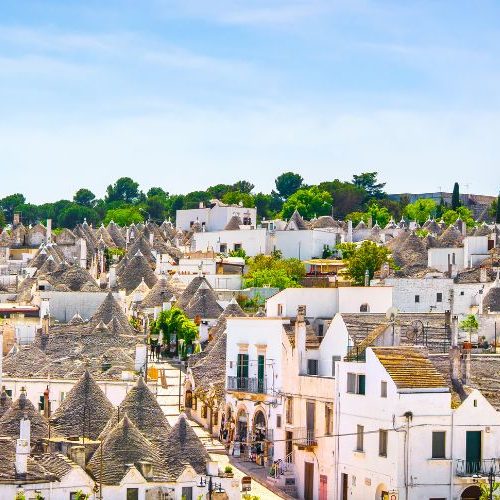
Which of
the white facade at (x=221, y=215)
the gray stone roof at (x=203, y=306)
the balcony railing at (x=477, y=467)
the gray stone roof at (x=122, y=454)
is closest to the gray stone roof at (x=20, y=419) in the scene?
the gray stone roof at (x=122, y=454)

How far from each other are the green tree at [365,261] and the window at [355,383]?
44148 millimetres

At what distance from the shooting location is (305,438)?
6047 centimetres

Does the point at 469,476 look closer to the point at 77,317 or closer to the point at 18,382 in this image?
the point at 18,382

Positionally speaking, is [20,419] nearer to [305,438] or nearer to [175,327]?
[305,438]

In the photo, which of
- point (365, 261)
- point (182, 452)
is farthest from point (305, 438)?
point (365, 261)

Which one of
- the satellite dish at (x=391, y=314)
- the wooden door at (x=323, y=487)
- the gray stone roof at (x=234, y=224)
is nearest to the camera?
the wooden door at (x=323, y=487)

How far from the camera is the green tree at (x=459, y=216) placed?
147600 millimetres

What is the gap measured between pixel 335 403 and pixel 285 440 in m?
4.85

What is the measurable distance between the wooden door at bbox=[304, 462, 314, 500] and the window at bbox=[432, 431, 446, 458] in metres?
7.05

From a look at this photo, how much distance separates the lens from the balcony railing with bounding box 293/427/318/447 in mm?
59906

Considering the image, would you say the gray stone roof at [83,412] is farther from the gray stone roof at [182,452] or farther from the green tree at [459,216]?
the green tree at [459,216]

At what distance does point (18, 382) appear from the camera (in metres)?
71.2

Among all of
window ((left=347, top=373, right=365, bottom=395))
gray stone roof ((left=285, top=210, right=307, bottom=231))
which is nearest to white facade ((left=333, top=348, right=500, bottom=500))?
window ((left=347, top=373, right=365, bottom=395))

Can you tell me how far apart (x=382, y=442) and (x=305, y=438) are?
6.20 m
